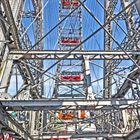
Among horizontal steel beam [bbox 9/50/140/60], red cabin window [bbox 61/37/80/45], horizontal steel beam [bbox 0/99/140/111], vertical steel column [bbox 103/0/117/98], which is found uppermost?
red cabin window [bbox 61/37/80/45]

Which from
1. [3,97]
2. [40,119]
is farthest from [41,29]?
[3,97]

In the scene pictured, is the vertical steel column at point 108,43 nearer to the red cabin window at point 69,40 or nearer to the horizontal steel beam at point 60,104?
the horizontal steel beam at point 60,104

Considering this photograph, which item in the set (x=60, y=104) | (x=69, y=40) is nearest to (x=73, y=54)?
(x=60, y=104)

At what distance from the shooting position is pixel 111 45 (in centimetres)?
1686

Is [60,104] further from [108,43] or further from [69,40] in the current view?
[69,40]

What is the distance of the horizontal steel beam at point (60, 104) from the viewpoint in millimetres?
A: 8109

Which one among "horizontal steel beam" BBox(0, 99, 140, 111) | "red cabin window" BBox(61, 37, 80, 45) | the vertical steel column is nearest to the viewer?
"horizontal steel beam" BBox(0, 99, 140, 111)

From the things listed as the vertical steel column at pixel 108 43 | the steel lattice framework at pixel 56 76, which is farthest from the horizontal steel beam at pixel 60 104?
the vertical steel column at pixel 108 43

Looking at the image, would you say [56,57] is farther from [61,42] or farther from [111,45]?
[61,42]

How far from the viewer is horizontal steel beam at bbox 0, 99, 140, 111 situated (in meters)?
8.11

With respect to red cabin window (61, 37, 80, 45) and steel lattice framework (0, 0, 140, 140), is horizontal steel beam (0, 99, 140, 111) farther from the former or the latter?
red cabin window (61, 37, 80, 45)

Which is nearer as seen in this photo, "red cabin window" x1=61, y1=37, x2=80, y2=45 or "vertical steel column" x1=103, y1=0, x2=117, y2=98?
"vertical steel column" x1=103, y1=0, x2=117, y2=98

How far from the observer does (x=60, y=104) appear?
8.30 m

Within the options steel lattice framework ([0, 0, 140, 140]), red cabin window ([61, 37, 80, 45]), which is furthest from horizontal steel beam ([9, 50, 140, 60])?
red cabin window ([61, 37, 80, 45])
